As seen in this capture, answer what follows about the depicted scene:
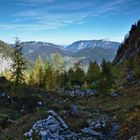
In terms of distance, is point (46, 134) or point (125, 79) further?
point (125, 79)

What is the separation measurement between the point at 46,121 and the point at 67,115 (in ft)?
11.5

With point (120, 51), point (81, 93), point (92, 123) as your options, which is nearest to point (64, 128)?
point (92, 123)

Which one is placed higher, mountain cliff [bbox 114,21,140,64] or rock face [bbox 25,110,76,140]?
mountain cliff [bbox 114,21,140,64]

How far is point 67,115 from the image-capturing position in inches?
1027

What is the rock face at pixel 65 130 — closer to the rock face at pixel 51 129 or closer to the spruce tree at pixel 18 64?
the rock face at pixel 51 129

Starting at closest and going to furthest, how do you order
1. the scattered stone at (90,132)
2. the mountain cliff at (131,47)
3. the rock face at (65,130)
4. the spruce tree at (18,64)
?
1. the rock face at (65,130)
2. the scattered stone at (90,132)
3. the spruce tree at (18,64)
4. the mountain cliff at (131,47)

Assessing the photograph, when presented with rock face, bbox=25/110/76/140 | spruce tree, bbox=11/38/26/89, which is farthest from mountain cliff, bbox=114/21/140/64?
rock face, bbox=25/110/76/140

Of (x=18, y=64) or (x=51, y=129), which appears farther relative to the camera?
(x=18, y=64)

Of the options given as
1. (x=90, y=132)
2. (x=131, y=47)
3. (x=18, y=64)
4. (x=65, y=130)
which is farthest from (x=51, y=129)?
(x=131, y=47)

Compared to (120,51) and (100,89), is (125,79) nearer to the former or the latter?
(100,89)

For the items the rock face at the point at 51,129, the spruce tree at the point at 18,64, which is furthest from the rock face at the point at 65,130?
the spruce tree at the point at 18,64

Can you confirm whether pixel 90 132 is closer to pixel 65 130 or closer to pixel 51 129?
pixel 65 130

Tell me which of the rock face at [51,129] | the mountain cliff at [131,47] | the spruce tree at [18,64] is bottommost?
the rock face at [51,129]

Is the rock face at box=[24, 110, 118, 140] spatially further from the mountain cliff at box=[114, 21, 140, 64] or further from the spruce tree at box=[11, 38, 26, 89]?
the mountain cliff at box=[114, 21, 140, 64]
